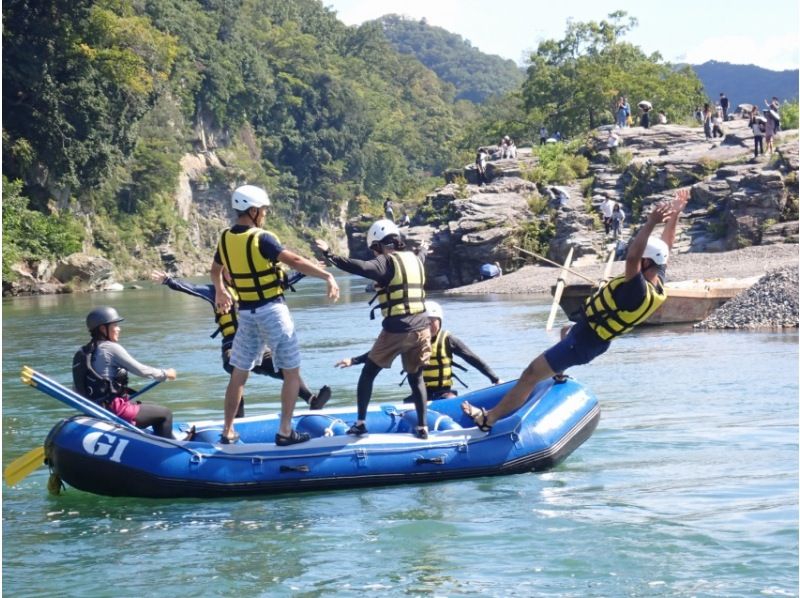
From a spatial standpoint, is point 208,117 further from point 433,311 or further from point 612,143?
point 433,311

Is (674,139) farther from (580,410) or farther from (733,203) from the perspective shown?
(580,410)

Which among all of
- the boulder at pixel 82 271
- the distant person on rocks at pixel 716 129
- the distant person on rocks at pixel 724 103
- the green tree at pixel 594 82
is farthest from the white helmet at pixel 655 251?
the green tree at pixel 594 82

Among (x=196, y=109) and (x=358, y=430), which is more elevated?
(x=196, y=109)

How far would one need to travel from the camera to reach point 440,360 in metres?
10.5

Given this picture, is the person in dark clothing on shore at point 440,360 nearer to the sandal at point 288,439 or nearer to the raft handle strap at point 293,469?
the sandal at point 288,439

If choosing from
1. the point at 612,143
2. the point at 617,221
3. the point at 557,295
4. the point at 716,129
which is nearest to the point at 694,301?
the point at 557,295

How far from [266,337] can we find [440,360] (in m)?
2.26

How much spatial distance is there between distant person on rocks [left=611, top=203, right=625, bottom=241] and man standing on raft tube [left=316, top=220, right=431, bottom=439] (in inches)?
1116

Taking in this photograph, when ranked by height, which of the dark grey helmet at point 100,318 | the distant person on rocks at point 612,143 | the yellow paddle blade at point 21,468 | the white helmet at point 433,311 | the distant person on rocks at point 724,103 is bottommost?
the yellow paddle blade at point 21,468

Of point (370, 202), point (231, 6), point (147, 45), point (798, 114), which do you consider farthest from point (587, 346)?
point (370, 202)

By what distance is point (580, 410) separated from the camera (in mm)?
9891

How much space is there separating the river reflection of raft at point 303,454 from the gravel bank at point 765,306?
9881 mm

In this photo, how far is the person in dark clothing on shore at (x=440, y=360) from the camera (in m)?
10.2

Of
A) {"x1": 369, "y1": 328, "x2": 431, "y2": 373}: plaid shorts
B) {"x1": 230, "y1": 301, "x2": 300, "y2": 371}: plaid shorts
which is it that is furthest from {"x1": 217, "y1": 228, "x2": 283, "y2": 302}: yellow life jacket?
{"x1": 369, "y1": 328, "x2": 431, "y2": 373}: plaid shorts
